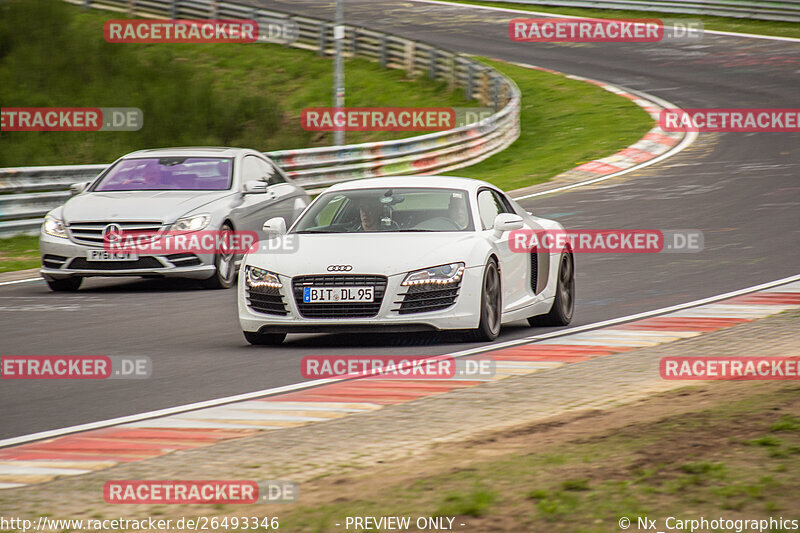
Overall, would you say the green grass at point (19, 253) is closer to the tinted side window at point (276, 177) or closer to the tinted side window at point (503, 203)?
the tinted side window at point (276, 177)

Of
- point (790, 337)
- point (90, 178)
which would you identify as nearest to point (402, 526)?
point (790, 337)

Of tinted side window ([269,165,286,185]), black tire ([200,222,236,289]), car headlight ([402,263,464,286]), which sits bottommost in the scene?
black tire ([200,222,236,289])

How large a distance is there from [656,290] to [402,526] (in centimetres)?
877

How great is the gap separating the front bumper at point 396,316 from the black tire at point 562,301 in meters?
1.56

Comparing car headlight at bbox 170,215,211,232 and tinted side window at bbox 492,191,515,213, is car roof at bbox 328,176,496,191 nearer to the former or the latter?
tinted side window at bbox 492,191,515,213

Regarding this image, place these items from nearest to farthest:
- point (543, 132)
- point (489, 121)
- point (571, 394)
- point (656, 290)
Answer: point (571, 394) < point (656, 290) < point (489, 121) < point (543, 132)

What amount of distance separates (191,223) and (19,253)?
4.96 metres

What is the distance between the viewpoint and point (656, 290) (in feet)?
43.7

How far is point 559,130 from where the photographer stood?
32.8m

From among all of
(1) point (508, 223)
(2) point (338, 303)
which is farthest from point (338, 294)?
(1) point (508, 223)

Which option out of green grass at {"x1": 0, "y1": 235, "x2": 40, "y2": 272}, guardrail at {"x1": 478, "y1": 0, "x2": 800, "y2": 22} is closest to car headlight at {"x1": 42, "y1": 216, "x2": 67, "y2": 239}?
green grass at {"x1": 0, "y1": 235, "x2": 40, "y2": 272}

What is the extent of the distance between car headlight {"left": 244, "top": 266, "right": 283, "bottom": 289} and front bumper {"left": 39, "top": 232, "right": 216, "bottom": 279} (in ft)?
12.4

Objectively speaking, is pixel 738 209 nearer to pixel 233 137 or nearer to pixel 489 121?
pixel 489 121

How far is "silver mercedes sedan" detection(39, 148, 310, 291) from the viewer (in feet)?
45.3
